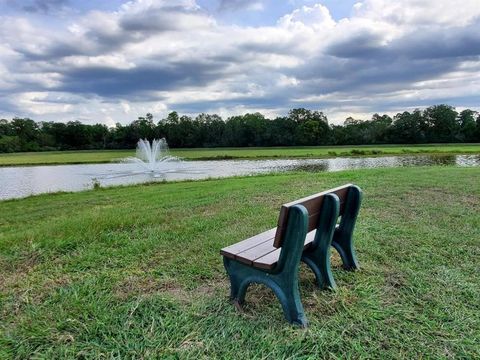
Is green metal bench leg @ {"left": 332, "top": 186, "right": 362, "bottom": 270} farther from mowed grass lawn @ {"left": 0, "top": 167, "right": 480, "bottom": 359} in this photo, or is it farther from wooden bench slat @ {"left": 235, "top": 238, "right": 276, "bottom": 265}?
wooden bench slat @ {"left": 235, "top": 238, "right": 276, "bottom": 265}

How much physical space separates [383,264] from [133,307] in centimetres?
276

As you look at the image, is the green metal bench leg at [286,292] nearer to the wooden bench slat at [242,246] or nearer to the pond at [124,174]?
the wooden bench slat at [242,246]

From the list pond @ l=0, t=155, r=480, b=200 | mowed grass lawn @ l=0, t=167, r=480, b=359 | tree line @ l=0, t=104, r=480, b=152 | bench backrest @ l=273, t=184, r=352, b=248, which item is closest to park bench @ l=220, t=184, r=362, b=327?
bench backrest @ l=273, t=184, r=352, b=248

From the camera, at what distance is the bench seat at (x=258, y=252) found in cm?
280

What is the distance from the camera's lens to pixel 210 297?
3.28 metres

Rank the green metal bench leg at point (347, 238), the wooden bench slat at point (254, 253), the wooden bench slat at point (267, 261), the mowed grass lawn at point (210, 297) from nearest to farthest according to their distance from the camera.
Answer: the mowed grass lawn at point (210, 297) < the wooden bench slat at point (267, 261) < the wooden bench slat at point (254, 253) < the green metal bench leg at point (347, 238)

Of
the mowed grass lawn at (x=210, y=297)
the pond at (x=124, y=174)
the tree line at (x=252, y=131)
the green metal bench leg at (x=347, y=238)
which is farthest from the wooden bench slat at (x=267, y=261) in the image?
the tree line at (x=252, y=131)


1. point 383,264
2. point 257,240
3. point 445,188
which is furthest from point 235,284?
point 445,188

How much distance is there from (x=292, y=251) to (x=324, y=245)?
68 cm

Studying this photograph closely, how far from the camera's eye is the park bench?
2631mm

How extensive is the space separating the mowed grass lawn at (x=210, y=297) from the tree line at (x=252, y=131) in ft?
242

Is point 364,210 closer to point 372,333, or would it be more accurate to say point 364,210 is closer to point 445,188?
point 445,188

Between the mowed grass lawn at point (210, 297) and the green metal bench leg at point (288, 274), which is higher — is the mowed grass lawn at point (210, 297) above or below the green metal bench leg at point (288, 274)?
below

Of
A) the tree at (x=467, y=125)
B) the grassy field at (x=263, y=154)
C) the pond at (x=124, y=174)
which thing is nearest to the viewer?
the pond at (x=124, y=174)
